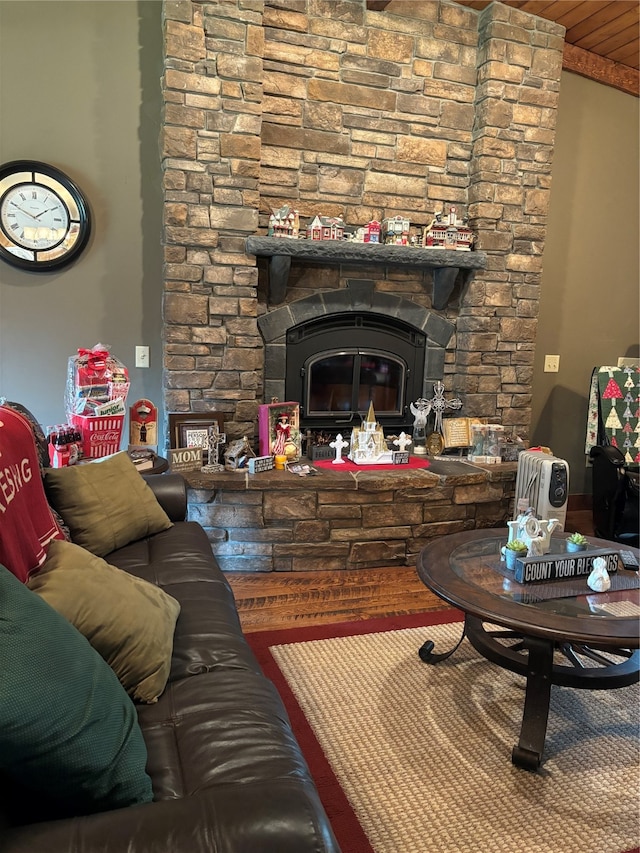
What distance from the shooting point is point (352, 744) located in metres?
1.84

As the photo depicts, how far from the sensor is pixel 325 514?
315cm

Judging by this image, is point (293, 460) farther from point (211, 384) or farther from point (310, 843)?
point (310, 843)

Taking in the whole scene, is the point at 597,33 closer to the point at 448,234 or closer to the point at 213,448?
the point at 448,234

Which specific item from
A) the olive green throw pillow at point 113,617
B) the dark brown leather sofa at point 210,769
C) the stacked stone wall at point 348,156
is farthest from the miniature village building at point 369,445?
the olive green throw pillow at point 113,617

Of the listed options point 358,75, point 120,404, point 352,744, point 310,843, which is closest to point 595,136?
point 358,75

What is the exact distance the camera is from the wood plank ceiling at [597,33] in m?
3.31

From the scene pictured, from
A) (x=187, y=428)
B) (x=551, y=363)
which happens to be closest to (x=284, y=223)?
(x=187, y=428)

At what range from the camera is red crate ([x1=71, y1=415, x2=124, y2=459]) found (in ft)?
8.46

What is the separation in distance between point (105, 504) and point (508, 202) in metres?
2.95

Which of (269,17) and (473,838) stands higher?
(269,17)

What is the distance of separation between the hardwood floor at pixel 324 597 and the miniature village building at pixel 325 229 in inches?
74.4

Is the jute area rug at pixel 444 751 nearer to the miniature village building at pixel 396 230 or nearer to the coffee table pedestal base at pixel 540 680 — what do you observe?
the coffee table pedestal base at pixel 540 680

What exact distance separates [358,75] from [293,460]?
225 cm

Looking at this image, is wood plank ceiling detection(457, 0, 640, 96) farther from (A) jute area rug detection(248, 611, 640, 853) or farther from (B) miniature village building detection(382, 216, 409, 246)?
(A) jute area rug detection(248, 611, 640, 853)
